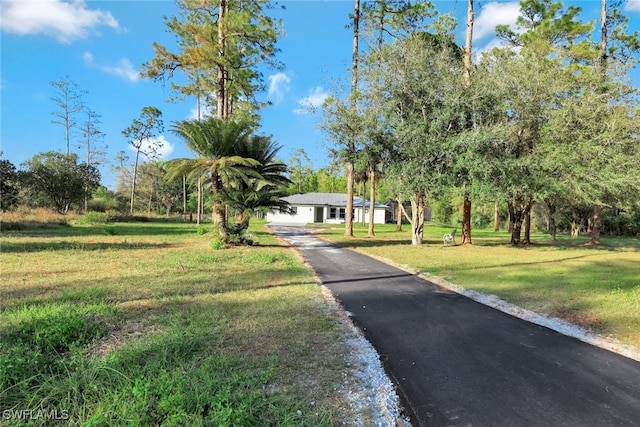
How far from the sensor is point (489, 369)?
3.51 metres

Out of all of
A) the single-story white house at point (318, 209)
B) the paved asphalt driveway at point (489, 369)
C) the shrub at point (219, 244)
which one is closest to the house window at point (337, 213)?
the single-story white house at point (318, 209)

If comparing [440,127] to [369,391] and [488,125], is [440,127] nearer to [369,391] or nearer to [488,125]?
[488,125]

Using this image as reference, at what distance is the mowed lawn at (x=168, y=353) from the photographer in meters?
2.53

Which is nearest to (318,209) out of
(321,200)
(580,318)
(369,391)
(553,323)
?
(321,200)

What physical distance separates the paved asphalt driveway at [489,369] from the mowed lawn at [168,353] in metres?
0.60

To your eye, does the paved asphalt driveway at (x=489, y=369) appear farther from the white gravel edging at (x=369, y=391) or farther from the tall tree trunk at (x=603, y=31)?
the tall tree trunk at (x=603, y=31)

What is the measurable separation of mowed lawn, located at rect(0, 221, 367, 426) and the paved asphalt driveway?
0.60 metres

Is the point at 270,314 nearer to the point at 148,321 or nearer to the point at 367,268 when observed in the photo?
the point at 148,321

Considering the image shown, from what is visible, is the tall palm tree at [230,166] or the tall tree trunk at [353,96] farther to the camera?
the tall tree trunk at [353,96]

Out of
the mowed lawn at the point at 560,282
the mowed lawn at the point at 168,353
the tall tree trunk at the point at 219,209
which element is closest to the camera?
the mowed lawn at the point at 168,353

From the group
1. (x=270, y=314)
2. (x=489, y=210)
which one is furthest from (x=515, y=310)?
(x=489, y=210)

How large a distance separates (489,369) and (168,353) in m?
3.07

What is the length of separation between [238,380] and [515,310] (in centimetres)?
468

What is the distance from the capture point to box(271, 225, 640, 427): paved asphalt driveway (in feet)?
9.07
